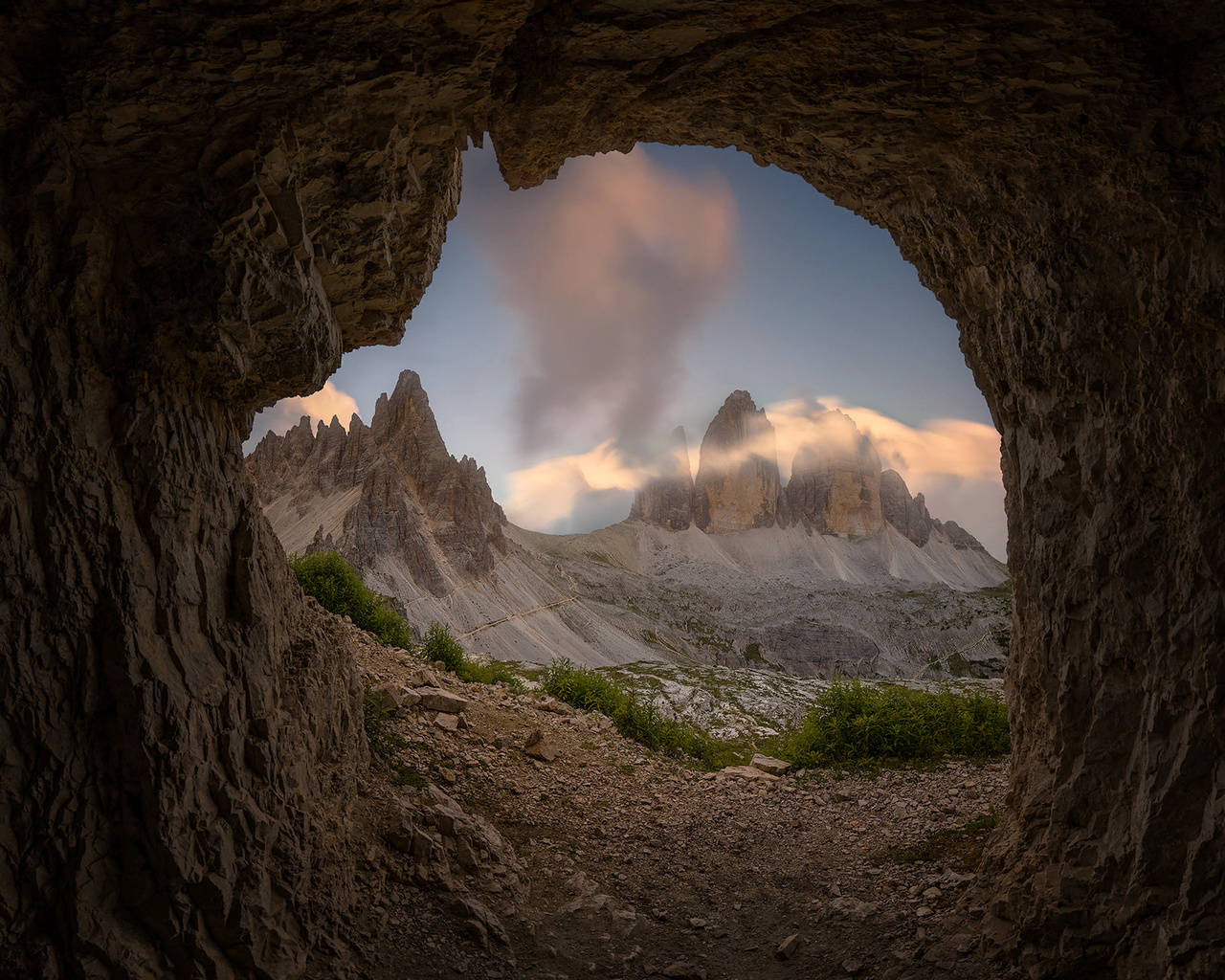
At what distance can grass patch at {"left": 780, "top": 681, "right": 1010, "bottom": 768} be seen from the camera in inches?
459

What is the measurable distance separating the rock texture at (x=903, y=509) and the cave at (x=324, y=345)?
120646 millimetres

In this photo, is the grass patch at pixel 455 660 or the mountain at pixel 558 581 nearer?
the grass patch at pixel 455 660

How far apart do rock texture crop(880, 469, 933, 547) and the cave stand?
121 meters

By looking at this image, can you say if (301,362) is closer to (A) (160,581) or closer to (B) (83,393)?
(B) (83,393)

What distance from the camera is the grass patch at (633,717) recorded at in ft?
43.5

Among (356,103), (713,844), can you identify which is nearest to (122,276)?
(356,103)

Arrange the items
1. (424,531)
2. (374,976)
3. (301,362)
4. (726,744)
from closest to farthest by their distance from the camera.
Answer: (374,976)
(301,362)
(726,744)
(424,531)

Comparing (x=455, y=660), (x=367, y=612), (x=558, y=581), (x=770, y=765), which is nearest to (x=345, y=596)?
(x=367, y=612)

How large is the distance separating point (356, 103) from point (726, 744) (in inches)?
557

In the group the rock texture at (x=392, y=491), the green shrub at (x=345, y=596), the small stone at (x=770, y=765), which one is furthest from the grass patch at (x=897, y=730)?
the rock texture at (x=392, y=491)

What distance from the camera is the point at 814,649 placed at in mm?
56125

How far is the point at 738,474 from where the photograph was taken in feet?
380

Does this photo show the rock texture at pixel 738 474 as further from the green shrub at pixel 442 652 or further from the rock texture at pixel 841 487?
the green shrub at pixel 442 652

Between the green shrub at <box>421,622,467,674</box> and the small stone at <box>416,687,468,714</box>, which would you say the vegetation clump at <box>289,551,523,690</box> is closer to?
the green shrub at <box>421,622,467,674</box>
